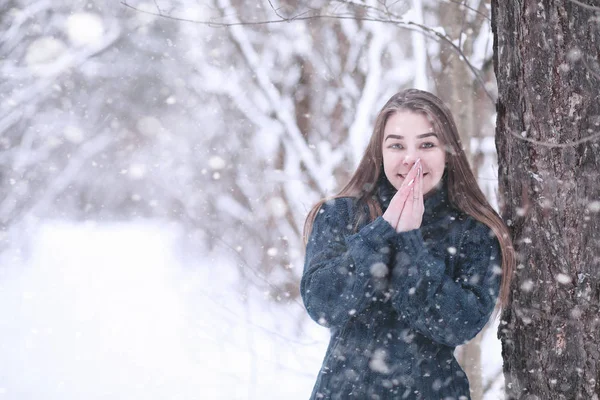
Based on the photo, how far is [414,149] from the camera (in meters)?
2.44

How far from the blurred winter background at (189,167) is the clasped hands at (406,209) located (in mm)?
806

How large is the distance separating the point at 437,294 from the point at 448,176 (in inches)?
19.7

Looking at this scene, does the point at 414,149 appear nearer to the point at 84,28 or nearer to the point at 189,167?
the point at 189,167

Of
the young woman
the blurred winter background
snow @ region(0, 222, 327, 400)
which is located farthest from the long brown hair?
snow @ region(0, 222, 327, 400)

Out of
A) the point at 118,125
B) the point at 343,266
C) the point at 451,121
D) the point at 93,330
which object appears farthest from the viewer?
the point at 118,125

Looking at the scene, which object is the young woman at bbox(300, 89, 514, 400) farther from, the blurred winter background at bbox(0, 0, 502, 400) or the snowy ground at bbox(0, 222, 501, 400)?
the snowy ground at bbox(0, 222, 501, 400)

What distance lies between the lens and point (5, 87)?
1459cm

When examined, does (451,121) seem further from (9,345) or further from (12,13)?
(12,13)

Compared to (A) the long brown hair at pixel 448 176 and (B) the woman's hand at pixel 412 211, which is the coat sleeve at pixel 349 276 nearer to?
(B) the woman's hand at pixel 412 211

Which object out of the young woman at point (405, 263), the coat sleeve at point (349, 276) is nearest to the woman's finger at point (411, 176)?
the young woman at point (405, 263)

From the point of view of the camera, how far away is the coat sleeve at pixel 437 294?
225cm

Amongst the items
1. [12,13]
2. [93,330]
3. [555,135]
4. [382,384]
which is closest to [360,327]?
[382,384]

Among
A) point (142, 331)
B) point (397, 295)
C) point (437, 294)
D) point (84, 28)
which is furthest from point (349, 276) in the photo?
point (84, 28)

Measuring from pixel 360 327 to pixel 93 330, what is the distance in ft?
25.9
